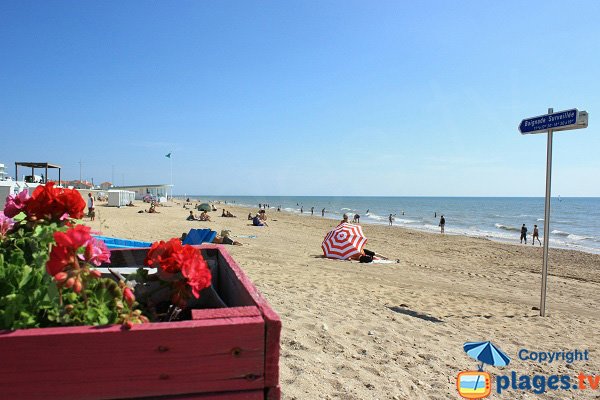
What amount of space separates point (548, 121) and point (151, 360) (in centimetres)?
643

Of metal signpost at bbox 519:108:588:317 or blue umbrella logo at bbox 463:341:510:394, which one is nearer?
blue umbrella logo at bbox 463:341:510:394

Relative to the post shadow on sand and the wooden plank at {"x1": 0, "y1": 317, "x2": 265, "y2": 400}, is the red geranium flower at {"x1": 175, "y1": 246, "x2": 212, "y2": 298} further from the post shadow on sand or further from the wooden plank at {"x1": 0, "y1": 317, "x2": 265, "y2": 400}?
the post shadow on sand

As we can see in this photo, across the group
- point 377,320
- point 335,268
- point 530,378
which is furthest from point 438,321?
point 335,268

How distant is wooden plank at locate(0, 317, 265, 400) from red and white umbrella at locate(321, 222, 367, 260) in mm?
10481

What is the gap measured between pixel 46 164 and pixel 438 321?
29.7m

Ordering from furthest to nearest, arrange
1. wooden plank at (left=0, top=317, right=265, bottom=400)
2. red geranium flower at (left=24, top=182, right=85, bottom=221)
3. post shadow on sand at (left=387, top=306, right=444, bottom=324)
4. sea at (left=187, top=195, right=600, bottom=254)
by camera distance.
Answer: sea at (left=187, top=195, right=600, bottom=254) → post shadow on sand at (left=387, top=306, right=444, bottom=324) → red geranium flower at (left=24, top=182, right=85, bottom=221) → wooden plank at (left=0, top=317, right=265, bottom=400)

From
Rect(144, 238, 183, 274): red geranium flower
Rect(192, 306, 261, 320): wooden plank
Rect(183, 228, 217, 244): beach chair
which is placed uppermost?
Rect(144, 238, 183, 274): red geranium flower

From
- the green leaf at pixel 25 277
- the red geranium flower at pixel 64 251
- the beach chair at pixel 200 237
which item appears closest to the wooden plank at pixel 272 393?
the red geranium flower at pixel 64 251

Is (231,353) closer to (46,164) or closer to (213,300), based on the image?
(213,300)

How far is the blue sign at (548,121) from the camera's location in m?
5.45

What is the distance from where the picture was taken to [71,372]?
1045 mm

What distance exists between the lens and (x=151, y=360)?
3.53ft

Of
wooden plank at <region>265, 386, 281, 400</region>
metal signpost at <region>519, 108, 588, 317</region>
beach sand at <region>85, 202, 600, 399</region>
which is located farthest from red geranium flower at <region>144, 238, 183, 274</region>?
metal signpost at <region>519, 108, 588, 317</region>

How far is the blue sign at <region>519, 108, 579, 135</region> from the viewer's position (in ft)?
17.9
